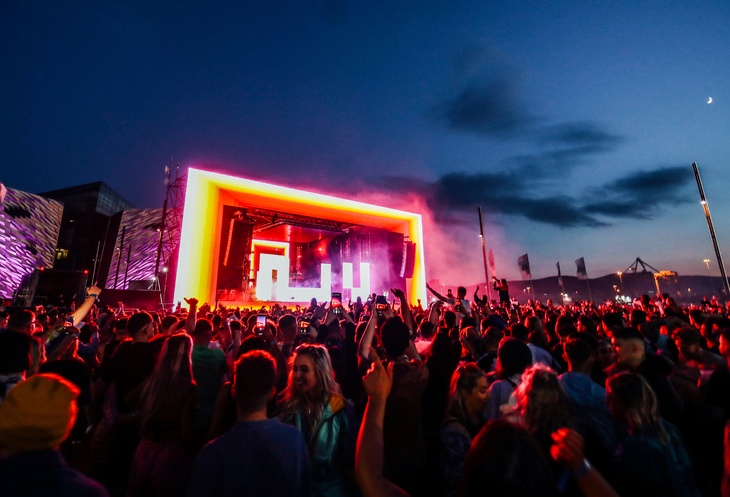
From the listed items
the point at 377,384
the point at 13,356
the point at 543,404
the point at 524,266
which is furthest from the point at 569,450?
the point at 524,266

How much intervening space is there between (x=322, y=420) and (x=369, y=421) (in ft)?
2.16

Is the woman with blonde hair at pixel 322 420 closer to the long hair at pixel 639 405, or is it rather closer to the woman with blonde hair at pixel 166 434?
the woman with blonde hair at pixel 166 434

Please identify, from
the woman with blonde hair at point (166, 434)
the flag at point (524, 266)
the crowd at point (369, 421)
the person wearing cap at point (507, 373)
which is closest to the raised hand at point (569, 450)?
the crowd at point (369, 421)

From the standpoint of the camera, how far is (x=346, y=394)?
12.8 feet

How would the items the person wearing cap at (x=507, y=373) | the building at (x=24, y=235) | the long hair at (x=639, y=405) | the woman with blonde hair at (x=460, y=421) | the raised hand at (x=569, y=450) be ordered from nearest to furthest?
1. the raised hand at (x=569, y=450)
2. the long hair at (x=639, y=405)
3. the woman with blonde hair at (x=460, y=421)
4. the person wearing cap at (x=507, y=373)
5. the building at (x=24, y=235)

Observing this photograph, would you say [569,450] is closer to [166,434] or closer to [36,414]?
[36,414]

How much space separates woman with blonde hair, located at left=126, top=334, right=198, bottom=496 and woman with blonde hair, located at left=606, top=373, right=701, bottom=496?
109 inches

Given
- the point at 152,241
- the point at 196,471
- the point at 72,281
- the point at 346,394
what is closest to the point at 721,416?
the point at 346,394

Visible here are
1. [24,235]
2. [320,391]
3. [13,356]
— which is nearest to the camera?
[320,391]

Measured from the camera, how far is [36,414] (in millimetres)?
1252

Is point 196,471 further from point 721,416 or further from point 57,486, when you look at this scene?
point 721,416

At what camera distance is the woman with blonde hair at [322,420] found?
1957 mm

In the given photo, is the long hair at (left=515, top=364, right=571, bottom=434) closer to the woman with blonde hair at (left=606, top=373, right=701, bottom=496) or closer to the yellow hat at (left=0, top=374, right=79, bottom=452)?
the woman with blonde hair at (left=606, top=373, right=701, bottom=496)

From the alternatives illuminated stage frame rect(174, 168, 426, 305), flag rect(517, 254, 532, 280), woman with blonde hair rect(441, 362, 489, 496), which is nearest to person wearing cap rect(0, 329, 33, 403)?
woman with blonde hair rect(441, 362, 489, 496)
